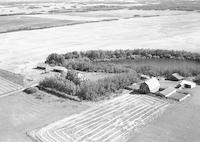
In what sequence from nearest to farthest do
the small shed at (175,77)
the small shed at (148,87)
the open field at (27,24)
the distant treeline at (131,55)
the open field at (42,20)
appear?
the small shed at (148,87) → the small shed at (175,77) → the distant treeline at (131,55) → the open field at (27,24) → the open field at (42,20)

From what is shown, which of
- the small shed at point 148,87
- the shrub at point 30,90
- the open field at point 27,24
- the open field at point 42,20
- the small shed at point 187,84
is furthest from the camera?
the open field at point 42,20

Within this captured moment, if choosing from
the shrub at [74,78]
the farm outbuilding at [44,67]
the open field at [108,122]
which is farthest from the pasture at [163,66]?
the farm outbuilding at [44,67]

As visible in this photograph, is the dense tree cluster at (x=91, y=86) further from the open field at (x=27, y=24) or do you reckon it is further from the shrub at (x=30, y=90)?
the open field at (x=27, y=24)

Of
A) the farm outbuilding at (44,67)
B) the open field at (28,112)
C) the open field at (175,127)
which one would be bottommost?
the open field at (28,112)

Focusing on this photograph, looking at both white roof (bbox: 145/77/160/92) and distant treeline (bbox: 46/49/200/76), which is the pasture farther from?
white roof (bbox: 145/77/160/92)

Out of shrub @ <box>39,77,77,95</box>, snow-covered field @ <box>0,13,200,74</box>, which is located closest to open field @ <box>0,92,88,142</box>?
shrub @ <box>39,77,77,95</box>
